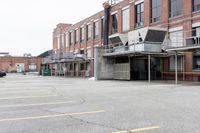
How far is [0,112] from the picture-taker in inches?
392

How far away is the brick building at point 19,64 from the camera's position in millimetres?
94125

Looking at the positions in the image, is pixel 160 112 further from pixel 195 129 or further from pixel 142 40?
pixel 142 40

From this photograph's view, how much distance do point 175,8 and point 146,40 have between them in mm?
5955

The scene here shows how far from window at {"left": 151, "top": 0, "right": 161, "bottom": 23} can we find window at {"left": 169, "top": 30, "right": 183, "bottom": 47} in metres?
3.62

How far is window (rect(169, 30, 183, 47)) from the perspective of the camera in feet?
100

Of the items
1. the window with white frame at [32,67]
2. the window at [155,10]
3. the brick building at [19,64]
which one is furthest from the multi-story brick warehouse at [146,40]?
the window with white frame at [32,67]

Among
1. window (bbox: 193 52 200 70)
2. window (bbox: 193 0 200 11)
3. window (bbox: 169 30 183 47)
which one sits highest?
window (bbox: 193 0 200 11)

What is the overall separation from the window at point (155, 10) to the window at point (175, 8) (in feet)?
6.72

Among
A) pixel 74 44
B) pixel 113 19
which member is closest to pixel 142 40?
pixel 113 19

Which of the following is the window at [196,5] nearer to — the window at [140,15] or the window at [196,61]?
the window at [196,61]

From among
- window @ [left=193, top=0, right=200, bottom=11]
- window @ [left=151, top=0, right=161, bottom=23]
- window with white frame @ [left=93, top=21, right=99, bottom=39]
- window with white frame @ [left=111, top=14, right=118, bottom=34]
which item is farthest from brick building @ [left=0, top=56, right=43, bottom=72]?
window @ [left=193, top=0, right=200, bottom=11]

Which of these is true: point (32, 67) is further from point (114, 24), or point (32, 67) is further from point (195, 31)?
point (195, 31)

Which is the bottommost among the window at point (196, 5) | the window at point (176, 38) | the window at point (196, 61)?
the window at point (196, 61)

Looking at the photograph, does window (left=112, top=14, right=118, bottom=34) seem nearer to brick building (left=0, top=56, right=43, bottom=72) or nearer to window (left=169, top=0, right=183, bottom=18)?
window (left=169, top=0, right=183, bottom=18)
